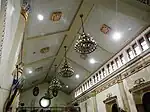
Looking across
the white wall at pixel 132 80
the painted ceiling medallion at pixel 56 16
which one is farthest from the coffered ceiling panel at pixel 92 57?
the painted ceiling medallion at pixel 56 16

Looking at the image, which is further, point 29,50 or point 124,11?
point 29,50

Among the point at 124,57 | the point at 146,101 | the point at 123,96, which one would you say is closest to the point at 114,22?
the point at 124,57

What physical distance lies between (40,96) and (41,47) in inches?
360

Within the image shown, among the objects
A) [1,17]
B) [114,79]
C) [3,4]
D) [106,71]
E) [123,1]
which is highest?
[123,1]

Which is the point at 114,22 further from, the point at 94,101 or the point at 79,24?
the point at 94,101

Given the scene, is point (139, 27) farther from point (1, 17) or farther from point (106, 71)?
point (1, 17)

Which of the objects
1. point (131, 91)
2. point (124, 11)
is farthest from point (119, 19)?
point (131, 91)

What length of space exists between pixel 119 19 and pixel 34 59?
18.5 ft

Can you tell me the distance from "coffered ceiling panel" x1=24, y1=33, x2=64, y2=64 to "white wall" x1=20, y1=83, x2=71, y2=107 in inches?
290

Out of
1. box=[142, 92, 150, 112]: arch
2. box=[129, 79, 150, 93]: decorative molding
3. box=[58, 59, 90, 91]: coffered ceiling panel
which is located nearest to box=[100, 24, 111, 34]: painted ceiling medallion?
box=[129, 79, 150, 93]: decorative molding

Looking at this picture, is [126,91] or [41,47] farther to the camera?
[41,47]

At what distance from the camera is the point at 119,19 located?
621 cm

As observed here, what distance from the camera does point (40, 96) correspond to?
53.1 feet

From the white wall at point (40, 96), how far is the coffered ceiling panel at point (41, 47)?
7363 millimetres
